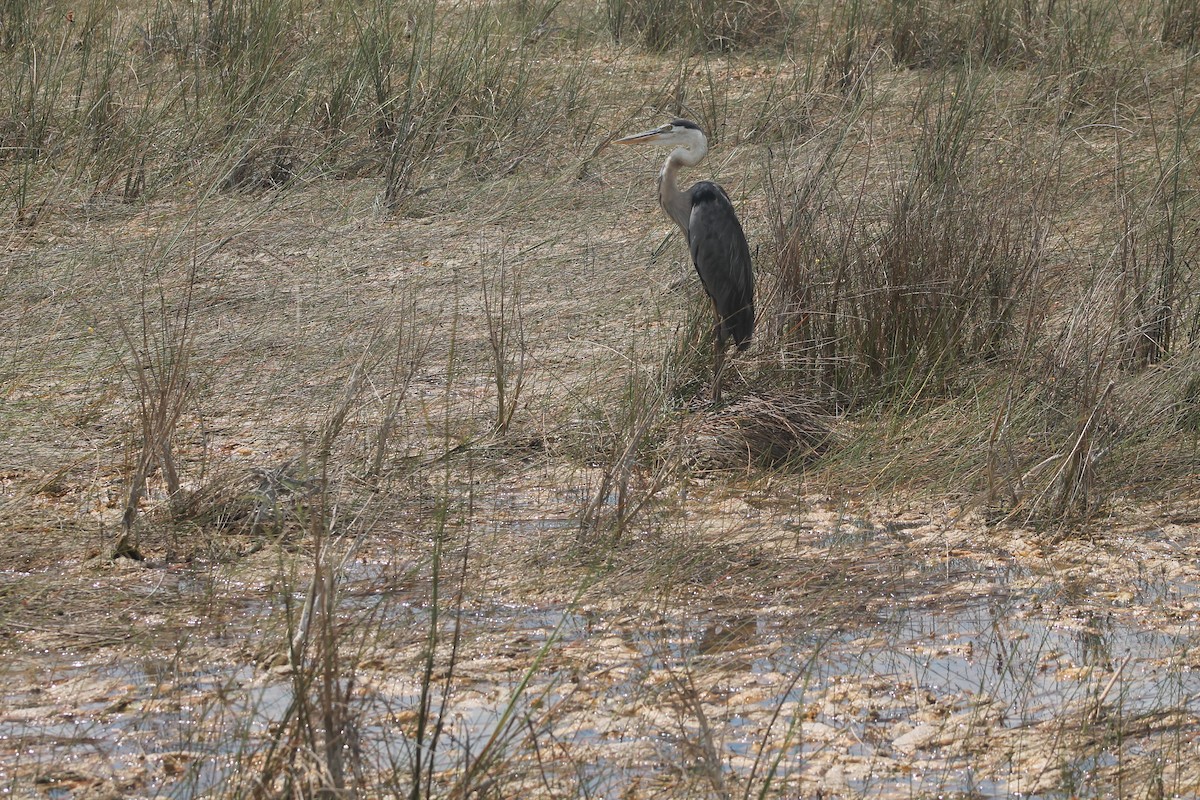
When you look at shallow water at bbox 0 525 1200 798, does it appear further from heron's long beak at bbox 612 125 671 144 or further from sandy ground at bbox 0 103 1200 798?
heron's long beak at bbox 612 125 671 144

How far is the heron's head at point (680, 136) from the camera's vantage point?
658 cm

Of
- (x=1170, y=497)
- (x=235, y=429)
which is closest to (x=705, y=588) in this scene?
(x=1170, y=497)

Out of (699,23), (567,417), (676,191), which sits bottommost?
(567,417)

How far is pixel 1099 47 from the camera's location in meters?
8.41

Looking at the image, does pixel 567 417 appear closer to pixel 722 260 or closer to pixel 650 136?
pixel 722 260

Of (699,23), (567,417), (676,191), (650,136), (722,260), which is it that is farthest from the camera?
(699,23)

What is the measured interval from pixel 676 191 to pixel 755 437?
189 centimetres

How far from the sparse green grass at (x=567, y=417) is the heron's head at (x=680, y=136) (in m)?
0.45

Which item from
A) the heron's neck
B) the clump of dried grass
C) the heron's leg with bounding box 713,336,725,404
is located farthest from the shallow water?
the heron's neck

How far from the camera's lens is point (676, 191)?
6.43 m

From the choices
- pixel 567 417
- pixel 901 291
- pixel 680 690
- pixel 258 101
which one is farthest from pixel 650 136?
pixel 680 690

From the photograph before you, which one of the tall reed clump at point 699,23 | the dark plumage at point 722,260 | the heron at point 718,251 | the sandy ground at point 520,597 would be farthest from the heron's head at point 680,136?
the tall reed clump at point 699,23

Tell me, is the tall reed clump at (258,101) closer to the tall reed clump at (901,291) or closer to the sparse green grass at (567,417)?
the sparse green grass at (567,417)

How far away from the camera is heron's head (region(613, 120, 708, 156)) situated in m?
6.58
